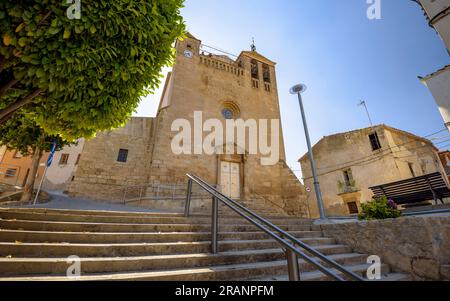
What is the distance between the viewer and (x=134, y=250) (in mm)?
2686

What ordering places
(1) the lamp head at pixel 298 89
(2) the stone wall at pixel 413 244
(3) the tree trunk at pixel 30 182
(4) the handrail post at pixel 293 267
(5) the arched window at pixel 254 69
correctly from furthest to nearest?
(5) the arched window at pixel 254 69
(3) the tree trunk at pixel 30 182
(1) the lamp head at pixel 298 89
(2) the stone wall at pixel 413 244
(4) the handrail post at pixel 293 267

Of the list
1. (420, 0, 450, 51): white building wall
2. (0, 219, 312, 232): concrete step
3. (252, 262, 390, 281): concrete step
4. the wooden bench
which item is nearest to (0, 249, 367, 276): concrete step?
(252, 262, 390, 281): concrete step

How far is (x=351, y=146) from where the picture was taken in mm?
17406

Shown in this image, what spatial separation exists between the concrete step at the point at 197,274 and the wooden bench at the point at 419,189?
525cm

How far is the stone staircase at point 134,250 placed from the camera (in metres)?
2.17

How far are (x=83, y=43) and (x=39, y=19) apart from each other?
0.43 meters

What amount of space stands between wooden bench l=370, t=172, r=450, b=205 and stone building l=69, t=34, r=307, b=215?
4889mm

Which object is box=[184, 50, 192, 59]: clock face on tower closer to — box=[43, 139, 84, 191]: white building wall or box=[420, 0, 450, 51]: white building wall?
box=[420, 0, 450, 51]: white building wall

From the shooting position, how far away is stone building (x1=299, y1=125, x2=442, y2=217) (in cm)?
1527

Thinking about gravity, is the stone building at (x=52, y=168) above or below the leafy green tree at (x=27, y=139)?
above

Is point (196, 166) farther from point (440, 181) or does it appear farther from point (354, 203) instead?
point (354, 203)

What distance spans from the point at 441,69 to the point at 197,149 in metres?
12.3

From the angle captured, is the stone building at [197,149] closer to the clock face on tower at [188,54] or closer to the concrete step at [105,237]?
the clock face on tower at [188,54]

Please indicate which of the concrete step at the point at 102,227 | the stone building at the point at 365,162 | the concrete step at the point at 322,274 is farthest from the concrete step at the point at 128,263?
the stone building at the point at 365,162
